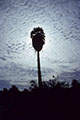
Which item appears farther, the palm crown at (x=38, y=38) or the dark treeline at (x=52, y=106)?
the palm crown at (x=38, y=38)

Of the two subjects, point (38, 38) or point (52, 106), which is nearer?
point (52, 106)

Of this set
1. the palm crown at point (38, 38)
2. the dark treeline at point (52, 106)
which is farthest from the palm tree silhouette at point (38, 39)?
the dark treeline at point (52, 106)

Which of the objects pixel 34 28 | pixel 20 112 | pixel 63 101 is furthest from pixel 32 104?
pixel 34 28

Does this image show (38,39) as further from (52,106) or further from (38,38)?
(52,106)

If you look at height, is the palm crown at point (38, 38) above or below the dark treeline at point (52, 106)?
above

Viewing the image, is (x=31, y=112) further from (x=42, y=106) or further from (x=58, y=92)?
(x=58, y=92)

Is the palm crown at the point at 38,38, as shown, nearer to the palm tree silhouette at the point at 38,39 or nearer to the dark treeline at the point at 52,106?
the palm tree silhouette at the point at 38,39

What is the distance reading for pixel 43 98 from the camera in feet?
35.7

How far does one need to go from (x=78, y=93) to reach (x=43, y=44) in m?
10.6

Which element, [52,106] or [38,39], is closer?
[52,106]

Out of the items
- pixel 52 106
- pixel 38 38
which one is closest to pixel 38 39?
pixel 38 38

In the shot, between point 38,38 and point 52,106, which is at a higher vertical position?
point 38,38

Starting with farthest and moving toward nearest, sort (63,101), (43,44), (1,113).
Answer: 1. (43,44)
2. (1,113)
3. (63,101)

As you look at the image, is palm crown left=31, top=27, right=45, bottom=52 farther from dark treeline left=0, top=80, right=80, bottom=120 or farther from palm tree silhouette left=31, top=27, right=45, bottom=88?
dark treeline left=0, top=80, right=80, bottom=120
